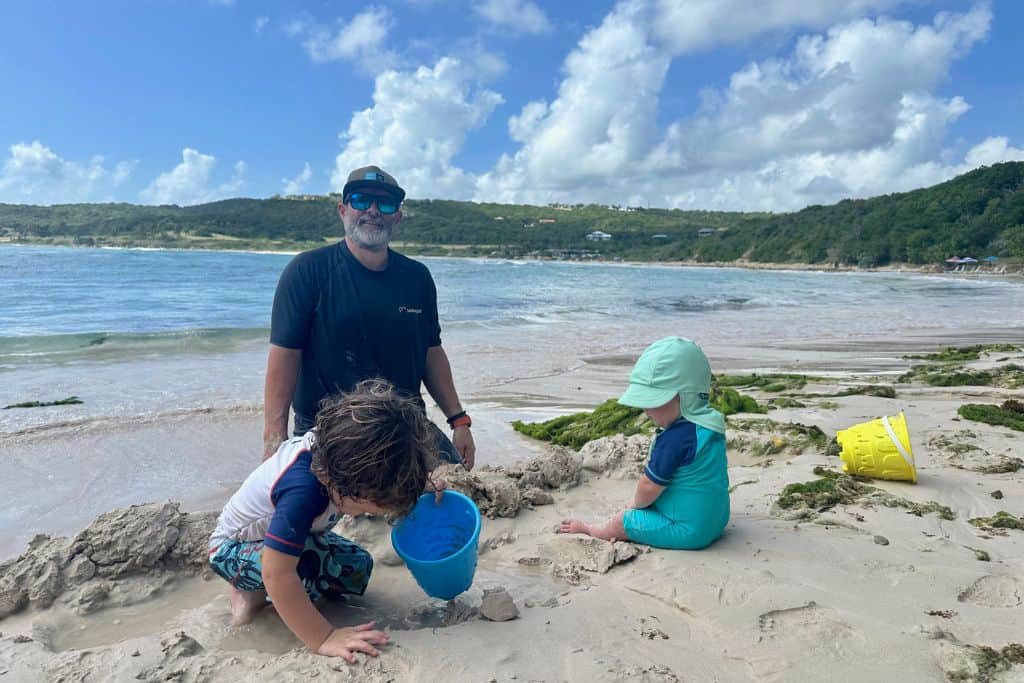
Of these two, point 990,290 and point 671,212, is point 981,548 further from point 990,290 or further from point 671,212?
point 671,212

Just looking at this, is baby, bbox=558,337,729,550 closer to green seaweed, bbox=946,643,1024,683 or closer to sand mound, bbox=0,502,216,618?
green seaweed, bbox=946,643,1024,683

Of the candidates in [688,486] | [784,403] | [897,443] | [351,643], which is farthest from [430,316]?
[784,403]

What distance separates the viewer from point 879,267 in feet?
209

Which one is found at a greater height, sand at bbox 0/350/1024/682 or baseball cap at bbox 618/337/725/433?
baseball cap at bbox 618/337/725/433

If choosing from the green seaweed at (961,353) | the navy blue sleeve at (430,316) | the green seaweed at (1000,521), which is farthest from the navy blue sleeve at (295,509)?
the green seaweed at (961,353)

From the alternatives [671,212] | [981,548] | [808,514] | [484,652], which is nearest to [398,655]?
[484,652]

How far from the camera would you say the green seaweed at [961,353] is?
11.0 m

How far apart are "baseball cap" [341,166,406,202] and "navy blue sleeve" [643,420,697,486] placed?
1924 millimetres

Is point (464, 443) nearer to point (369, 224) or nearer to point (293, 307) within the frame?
point (293, 307)

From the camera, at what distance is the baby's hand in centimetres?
226

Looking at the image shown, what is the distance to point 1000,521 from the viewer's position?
366 cm

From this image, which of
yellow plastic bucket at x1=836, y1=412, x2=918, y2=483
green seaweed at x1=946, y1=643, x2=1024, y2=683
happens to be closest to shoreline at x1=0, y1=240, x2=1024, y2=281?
yellow plastic bucket at x1=836, y1=412, x2=918, y2=483

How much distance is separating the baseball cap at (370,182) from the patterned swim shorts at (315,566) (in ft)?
5.94

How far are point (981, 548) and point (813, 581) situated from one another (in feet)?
3.72
